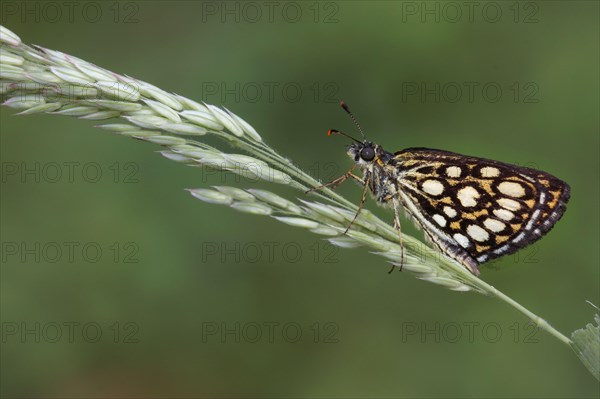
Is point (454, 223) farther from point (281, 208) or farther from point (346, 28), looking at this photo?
point (346, 28)

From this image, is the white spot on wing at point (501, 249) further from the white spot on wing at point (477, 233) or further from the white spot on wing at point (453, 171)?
the white spot on wing at point (453, 171)

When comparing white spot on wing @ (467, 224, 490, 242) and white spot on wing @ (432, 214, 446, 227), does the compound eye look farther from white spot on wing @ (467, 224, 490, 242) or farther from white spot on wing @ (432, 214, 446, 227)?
white spot on wing @ (467, 224, 490, 242)

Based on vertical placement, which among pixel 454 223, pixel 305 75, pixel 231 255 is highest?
pixel 305 75

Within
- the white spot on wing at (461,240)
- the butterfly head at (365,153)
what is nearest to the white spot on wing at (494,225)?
the white spot on wing at (461,240)

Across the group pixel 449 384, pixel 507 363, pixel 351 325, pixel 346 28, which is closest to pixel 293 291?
pixel 351 325

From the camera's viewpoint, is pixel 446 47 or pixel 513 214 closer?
pixel 513 214

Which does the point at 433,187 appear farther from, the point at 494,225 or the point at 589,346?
the point at 589,346

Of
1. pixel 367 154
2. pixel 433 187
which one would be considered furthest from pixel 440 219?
pixel 367 154
